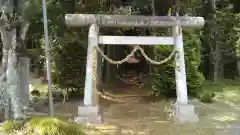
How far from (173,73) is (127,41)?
335 centimetres

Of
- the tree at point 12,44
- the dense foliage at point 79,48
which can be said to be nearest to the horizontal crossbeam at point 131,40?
the tree at point 12,44

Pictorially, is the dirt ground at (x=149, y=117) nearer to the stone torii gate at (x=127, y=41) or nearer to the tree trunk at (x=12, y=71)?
the stone torii gate at (x=127, y=41)

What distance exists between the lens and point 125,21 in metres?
9.53

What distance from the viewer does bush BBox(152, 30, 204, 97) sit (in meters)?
12.2

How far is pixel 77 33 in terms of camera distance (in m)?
12.9

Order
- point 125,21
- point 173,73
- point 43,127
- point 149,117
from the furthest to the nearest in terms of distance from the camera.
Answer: point 173,73 < point 149,117 < point 125,21 < point 43,127

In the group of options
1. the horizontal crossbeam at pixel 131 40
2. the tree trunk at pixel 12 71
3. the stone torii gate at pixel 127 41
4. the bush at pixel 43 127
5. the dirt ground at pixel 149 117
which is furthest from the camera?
the horizontal crossbeam at pixel 131 40

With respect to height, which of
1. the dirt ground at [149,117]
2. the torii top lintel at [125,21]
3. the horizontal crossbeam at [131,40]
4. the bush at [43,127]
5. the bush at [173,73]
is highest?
the torii top lintel at [125,21]

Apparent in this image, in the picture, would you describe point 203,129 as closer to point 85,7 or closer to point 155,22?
point 155,22

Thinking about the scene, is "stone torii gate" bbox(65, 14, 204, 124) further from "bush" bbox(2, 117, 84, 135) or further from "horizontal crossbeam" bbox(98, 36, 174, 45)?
"bush" bbox(2, 117, 84, 135)

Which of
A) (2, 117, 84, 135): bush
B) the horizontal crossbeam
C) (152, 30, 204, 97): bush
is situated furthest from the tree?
(152, 30, 204, 97): bush

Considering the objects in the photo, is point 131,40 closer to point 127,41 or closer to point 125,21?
point 127,41

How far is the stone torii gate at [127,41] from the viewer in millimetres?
9180

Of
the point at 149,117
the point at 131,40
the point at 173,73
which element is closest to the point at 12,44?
the point at 131,40
